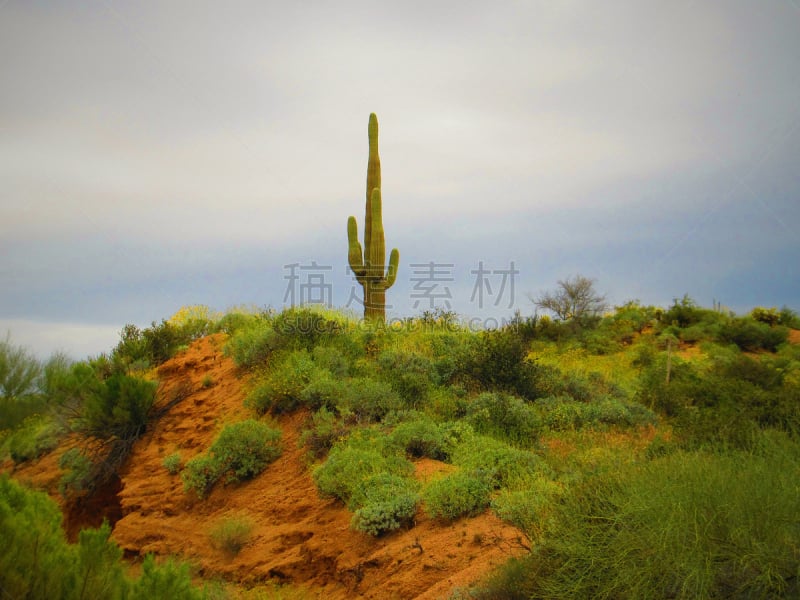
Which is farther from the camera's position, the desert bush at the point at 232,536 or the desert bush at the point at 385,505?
the desert bush at the point at 232,536

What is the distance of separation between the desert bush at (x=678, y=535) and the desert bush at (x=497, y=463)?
Answer: 269 cm

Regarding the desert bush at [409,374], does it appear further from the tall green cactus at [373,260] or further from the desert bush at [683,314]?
the desert bush at [683,314]

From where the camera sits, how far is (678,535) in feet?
13.9

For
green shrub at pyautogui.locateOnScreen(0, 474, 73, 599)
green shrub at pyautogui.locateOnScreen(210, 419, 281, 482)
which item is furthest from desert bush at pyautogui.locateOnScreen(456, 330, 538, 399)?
green shrub at pyautogui.locateOnScreen(0, 474, 73, 599)

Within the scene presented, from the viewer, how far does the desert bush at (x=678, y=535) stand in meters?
4.04

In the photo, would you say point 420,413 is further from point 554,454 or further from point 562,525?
point 562,525

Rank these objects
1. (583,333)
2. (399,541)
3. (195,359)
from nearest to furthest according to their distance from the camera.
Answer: (399,541), (195,359), (583,333)

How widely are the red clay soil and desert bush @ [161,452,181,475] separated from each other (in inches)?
4.7

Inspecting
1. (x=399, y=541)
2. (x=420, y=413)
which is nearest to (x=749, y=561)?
(x=399, y=541)

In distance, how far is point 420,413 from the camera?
36.4ft

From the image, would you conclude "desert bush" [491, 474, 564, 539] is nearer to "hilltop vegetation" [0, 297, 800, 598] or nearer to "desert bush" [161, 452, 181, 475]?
"hilltop vegetation" [0, 297, 800, 598]

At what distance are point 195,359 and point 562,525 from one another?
46.7 feet

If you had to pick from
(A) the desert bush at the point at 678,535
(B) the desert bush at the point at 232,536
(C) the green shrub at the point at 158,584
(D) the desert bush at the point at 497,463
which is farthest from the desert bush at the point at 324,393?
(C) the green shrub at the point at 158,584

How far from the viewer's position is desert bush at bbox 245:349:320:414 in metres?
12.7
